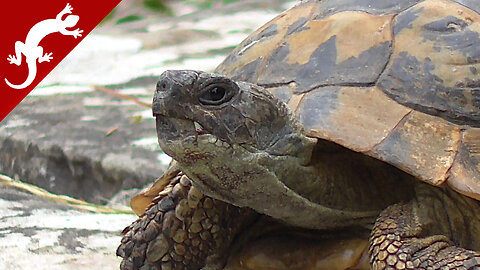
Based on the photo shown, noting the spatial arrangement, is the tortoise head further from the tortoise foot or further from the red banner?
the red banner

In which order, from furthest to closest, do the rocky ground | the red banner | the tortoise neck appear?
the red banner → the rocky ground → the tortoise neck

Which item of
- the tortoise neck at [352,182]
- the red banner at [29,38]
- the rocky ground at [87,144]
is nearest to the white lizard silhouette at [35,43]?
the red banner at [29,38]

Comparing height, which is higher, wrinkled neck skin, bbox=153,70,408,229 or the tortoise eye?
the tortoise eye

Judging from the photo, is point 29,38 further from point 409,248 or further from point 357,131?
point 409,248

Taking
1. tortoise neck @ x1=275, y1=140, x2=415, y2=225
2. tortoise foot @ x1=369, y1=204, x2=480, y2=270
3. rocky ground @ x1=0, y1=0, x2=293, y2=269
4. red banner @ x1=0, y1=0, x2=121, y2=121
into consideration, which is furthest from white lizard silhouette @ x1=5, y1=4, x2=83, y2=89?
tortoise foot @ x1=369, y1=204, x2=480, y2=270

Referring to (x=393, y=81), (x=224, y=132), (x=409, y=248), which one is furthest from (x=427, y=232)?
(x=224, y=132)

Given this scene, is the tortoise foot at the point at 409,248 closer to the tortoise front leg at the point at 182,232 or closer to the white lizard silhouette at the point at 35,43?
the tortoise front leg at the point at 182,232
